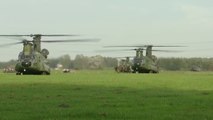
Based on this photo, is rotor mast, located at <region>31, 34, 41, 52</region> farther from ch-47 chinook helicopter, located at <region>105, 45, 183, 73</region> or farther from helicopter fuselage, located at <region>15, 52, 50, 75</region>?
ch-47 chinook helicopter, located at <region>105, 45, 183, 73</region>

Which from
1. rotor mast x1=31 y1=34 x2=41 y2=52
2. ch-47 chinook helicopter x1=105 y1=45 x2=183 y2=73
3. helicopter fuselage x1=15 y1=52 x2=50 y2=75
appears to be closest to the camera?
helicopter fuselage x1=15 y1=52 x2=50 y2=75

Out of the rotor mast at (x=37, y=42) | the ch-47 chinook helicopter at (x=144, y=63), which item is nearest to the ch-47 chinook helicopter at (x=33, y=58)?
the rotor mast at (x=37, y=42)

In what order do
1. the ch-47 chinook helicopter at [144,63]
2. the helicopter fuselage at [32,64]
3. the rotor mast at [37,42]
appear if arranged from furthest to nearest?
the ch-47 chinook helicopter at [144,63] → the rotor mast at [37,42] → the helicopter fuselage at [32,64]

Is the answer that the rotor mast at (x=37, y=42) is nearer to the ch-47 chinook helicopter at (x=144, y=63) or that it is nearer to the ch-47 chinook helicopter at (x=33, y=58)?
the ch-47 chinook helicopter at (x=33, y=58)

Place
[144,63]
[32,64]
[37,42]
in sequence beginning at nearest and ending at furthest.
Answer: [32,64], [37,42], [144,63]

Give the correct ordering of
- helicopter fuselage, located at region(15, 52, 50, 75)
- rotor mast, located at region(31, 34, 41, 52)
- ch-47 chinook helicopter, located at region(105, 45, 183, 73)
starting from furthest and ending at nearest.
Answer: ch-47 chinook helicopter, located at region(105, 45, 183, 73) → rotor mast, located at region(31, 34, 41, 52) → helicopter fuselage, located at region(15, 52, 50, 75)

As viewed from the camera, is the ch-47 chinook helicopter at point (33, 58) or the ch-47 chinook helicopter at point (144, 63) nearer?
the ch-47 chinook helicopter at point (33, 58)

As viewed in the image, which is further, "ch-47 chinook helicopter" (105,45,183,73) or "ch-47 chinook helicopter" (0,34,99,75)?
"ch-47 chinook helicopter" (105,45,183,73)

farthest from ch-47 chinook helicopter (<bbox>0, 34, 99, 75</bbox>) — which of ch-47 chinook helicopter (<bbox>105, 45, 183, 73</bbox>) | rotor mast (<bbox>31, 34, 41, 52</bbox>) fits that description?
ch-47 chinook helicopter (<bbox>105, 45, 183, 73</bbox>)

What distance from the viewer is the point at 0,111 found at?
15156 millimetres

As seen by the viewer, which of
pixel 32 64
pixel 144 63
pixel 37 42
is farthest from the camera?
pixel 144 63

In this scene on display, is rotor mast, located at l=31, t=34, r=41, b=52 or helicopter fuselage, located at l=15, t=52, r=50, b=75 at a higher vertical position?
rotor mast, located at l=31, t=34, r=41, b=52

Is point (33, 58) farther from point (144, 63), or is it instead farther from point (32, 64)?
point (144, 63)

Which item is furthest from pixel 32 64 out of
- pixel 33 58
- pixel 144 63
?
pixel 144 63
